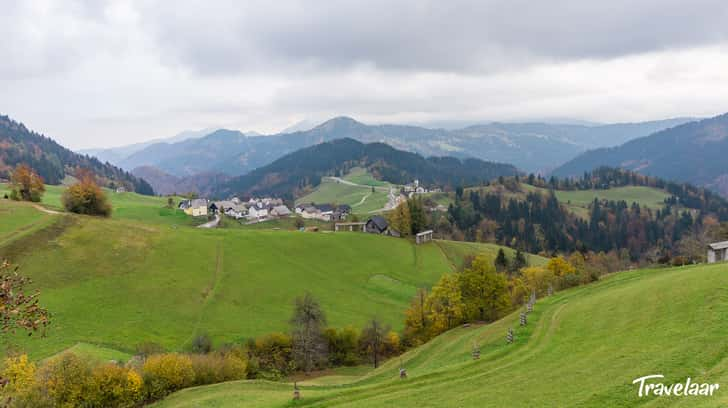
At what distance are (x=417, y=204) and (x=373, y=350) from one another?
6884 centimetres

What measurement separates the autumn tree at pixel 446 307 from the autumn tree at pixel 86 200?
259ft

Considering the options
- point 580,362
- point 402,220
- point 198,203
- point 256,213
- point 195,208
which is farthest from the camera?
point 256,213

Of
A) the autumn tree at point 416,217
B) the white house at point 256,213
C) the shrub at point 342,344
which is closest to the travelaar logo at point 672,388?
the shrub at point 342,344

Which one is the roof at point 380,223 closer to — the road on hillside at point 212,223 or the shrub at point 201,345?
the road on hillside at point 212,223

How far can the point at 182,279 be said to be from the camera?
78.8 m

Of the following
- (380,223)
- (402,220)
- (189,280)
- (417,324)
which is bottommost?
(417,324)

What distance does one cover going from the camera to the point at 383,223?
134 m

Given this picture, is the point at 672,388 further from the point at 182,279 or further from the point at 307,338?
the point at 182,279

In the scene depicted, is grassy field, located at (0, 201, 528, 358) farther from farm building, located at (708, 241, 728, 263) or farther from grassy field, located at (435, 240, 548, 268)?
farm building, located at (708, 241, 728, 263)

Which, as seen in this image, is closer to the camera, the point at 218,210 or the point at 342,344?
the point at 342,344

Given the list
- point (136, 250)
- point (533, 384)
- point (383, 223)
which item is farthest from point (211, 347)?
point (383, 223)

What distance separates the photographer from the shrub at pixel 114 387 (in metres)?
37.5

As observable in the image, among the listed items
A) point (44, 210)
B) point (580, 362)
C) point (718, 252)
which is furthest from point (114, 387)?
point (718, 252)

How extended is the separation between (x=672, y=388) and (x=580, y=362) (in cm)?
687
